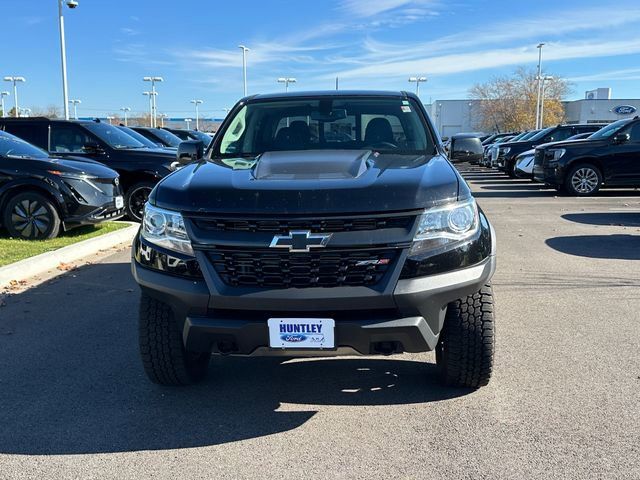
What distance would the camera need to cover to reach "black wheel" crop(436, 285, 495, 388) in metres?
3.23

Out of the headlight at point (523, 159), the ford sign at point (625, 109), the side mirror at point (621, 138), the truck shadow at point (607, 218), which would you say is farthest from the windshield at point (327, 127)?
the ford sign at point (625, 109)

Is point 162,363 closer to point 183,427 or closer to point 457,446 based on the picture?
point 183,427

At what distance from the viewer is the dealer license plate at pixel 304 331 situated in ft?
9.44

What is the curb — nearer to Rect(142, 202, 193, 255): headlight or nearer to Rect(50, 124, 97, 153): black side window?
Rect(50, 124, 97, 153): black side window

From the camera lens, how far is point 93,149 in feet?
34.3

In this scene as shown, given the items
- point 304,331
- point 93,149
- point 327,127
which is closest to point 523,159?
point 93,149

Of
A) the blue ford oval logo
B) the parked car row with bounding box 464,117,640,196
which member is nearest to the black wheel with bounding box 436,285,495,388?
the blue ford oval logo

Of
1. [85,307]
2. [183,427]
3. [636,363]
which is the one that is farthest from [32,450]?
[636,363]

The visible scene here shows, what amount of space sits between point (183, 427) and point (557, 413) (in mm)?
2048

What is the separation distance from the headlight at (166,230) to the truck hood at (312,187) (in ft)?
0.17

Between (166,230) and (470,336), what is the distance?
68.1 inches

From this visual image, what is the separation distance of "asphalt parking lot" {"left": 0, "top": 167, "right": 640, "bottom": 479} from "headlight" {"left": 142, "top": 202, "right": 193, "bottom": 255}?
1.00 metres

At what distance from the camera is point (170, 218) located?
312cm

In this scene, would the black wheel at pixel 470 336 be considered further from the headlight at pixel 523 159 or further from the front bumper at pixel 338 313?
the headlight at pixel 523 159
